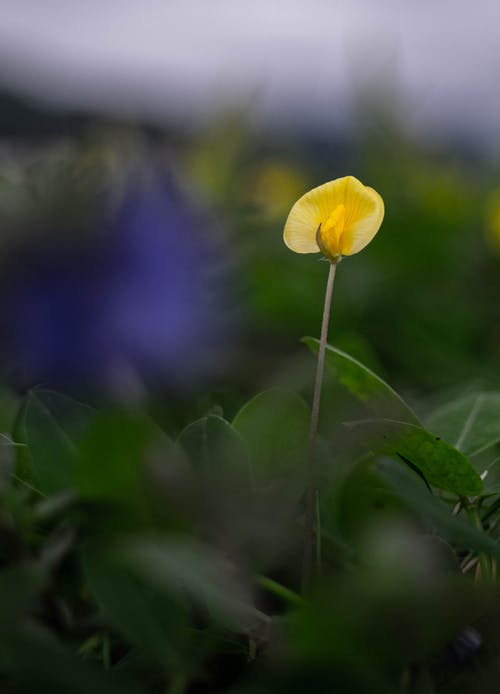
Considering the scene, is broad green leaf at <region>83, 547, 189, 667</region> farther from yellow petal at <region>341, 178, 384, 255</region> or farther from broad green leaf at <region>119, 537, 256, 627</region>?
yellow petal at <region>341, 178, 384, 255</region>

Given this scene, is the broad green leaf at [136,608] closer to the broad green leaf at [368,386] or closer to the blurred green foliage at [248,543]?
the blurred green foliage at [248,543]

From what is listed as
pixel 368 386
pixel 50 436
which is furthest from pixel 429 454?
pixel 50 436

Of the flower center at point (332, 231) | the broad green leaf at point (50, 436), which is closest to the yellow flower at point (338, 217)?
the flower center at point (332, 231)

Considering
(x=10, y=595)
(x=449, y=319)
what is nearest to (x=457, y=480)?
(x=10, y=595)

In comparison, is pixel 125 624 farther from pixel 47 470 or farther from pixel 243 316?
pixel 243 316

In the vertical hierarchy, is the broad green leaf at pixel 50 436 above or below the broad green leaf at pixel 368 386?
below

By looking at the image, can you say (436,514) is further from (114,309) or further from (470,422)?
(114,309)
